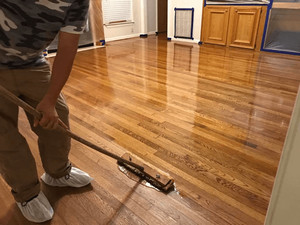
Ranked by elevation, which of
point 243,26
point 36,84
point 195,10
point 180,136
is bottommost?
point 180,136

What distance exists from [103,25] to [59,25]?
463 centimetres

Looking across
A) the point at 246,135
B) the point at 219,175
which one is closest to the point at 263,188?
the point at 219,175

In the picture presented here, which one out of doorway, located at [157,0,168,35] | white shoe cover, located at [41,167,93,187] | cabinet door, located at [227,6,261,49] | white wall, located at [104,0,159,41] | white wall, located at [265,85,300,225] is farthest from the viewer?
doorway, located at [157,0,168,35]

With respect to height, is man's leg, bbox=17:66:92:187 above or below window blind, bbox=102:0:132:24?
below

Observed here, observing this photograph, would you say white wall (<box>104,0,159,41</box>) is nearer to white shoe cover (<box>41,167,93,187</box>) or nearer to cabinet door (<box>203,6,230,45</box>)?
cabinet door (<box>203,6,230,45</box>)

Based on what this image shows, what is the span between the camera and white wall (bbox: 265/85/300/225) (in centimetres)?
49

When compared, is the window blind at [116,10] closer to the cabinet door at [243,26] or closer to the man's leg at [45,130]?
the cabinet door at [243,26]

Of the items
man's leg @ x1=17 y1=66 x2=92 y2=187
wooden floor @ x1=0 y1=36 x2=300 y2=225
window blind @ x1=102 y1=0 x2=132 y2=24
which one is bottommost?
wooden floor @ x1=0 y1=36 x2=300 y2=225

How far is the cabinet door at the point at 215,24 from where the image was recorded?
453cm

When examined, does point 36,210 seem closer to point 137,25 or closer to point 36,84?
point 36,84

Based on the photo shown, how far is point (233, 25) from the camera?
444cm

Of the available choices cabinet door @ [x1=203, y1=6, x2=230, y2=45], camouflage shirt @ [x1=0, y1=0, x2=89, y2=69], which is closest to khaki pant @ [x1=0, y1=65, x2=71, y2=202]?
camouflage shirt @ [x1=0, y1=0, x2=89, y2=69]

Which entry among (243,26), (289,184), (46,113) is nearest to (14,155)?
(46,113)

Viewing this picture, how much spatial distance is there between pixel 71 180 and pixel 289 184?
42.1 inches
